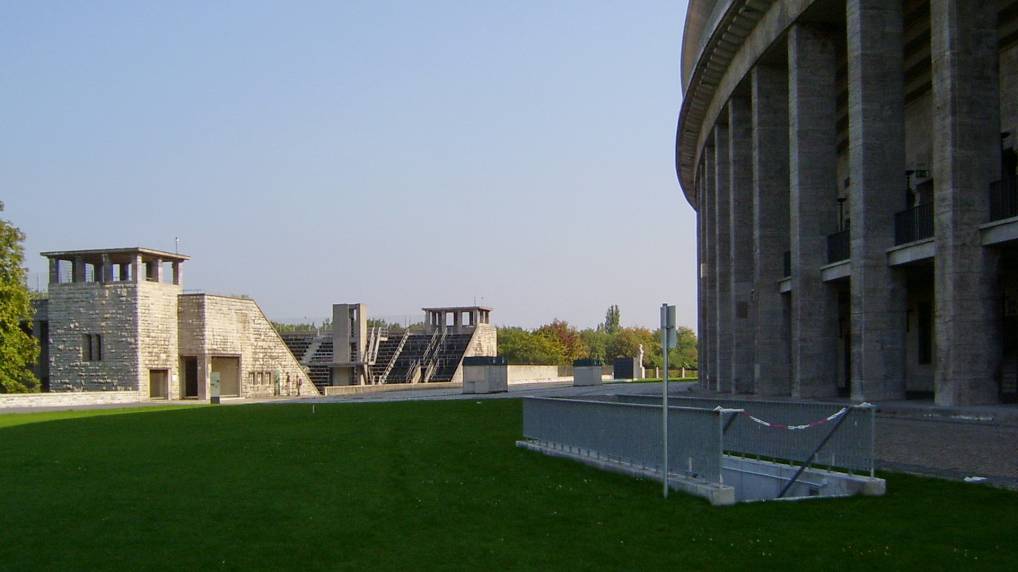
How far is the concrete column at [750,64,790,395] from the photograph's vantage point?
108 feet

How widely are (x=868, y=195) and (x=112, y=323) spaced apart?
4727 centimetres

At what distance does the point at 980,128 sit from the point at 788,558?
601 inches

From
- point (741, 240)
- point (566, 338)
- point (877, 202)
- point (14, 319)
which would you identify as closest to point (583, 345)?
point (566, 338)

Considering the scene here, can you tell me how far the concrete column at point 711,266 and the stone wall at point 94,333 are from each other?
1290 inches

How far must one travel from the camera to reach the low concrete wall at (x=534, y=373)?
88.9 metres

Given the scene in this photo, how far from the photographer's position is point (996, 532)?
10211 mm

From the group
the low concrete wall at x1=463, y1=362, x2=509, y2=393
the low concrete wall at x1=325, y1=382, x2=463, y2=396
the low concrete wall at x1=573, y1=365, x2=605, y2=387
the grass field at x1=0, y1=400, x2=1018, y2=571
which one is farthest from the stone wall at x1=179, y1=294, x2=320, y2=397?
the grass field at x1=0, y1=400, x2=1018, y2=571

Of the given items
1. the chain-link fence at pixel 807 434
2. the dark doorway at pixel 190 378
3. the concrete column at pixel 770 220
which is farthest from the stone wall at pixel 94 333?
the chain-link fence at pixel 807 434

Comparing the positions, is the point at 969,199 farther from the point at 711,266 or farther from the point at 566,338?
the point at 566,338

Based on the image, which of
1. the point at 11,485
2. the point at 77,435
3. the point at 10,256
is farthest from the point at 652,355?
the point at 11,485

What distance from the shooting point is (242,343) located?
66.1 meters

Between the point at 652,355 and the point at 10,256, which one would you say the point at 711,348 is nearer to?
the point at 10,256

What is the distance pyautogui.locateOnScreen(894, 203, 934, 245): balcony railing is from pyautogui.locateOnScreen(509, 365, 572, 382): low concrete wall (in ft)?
207

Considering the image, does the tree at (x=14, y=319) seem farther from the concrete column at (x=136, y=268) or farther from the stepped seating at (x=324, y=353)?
the stepped seating at (x=324, y=353)
